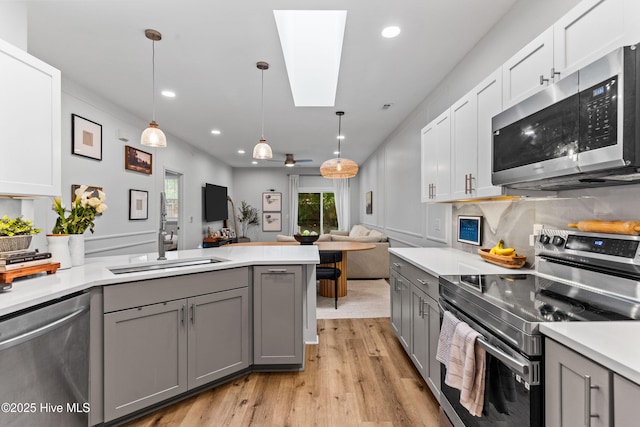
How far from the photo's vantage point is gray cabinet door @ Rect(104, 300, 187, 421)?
1.75m

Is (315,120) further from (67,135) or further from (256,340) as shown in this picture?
(256,340)

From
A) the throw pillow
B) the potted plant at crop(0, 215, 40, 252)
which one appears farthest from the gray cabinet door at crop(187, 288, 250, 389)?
the throw pillow

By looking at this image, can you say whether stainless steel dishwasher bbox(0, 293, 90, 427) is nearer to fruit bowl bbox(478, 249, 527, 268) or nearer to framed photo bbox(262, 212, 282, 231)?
fruit bowl bbox(478, 249, 527, 268)

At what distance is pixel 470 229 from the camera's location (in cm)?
271

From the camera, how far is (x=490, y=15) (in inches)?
87.4

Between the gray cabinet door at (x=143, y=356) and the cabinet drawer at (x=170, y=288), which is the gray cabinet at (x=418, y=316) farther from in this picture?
the gray cabinet door at (x=143, y=356)

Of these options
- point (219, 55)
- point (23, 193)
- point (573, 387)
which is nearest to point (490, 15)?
point (219, 55)

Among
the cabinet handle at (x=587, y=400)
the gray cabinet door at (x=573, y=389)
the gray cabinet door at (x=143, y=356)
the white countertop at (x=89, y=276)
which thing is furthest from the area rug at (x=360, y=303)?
the cabinet handle at (x=587, y=400)

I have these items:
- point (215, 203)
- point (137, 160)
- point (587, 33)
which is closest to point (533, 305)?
point (587, 33)

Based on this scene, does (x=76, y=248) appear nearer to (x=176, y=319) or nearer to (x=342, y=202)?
(x=176, y=319)

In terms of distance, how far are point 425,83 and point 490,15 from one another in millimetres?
1134

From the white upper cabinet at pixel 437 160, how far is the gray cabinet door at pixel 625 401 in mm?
1849

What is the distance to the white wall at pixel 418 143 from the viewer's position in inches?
79.0

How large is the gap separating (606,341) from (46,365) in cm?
A: 220
